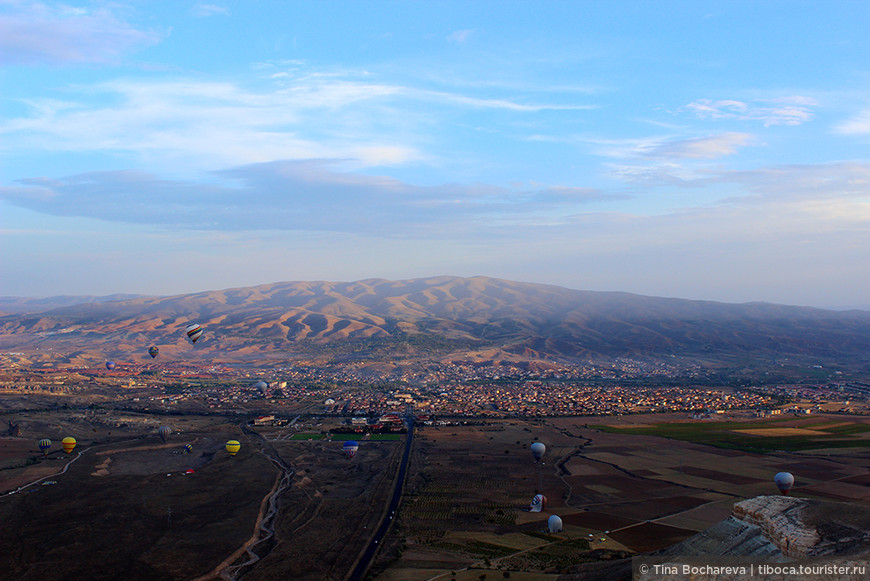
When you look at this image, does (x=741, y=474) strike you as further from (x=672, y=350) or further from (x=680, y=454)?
(x=672, y=350)

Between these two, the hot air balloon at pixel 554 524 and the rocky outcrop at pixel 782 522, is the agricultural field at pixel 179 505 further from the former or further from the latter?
the rocky outcrop at pixel 782 522

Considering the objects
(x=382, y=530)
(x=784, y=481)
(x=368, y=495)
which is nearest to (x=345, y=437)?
(x=368, y=495)

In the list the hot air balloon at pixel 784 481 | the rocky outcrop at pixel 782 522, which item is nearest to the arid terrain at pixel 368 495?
the hot air balloon at pixel 784 481

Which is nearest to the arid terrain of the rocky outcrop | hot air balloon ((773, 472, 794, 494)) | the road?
the road

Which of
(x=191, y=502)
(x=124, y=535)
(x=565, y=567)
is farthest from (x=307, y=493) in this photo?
(x=565, y=567)

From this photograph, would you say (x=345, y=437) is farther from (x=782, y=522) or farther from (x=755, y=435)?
(x=782, y=522)

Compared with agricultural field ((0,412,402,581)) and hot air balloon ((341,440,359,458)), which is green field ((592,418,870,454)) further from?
agricultural field ((0,412,402,581))
